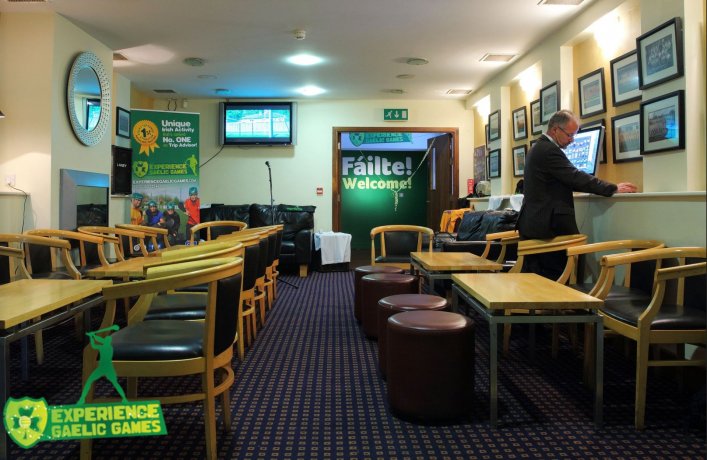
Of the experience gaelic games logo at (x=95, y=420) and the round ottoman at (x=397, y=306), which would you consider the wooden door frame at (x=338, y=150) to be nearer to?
the round ottoman at (x=397, y=306)

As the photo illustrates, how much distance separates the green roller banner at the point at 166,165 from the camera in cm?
703

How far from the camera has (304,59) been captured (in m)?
6.21

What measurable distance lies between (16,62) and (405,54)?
3.97 m

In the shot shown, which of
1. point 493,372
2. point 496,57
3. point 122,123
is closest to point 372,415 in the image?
point 493,372

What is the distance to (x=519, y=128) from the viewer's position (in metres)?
6.36

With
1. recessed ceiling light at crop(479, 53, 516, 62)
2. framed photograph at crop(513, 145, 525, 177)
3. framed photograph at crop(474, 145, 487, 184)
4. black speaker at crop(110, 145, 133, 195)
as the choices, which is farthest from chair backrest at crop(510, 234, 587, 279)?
black speaker at crop(110, 145, 133, 195)

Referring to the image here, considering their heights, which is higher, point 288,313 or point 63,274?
point 63,274

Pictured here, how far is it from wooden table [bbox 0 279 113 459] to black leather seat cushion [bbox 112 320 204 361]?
10.0 inches

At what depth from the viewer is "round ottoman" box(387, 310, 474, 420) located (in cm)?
217

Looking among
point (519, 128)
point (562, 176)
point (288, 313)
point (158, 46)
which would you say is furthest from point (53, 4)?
point (519, 128)

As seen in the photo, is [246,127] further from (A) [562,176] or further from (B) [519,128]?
(A) [562,176]

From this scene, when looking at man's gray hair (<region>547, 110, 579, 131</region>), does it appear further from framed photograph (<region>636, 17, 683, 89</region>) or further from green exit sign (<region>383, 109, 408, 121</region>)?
green exit sign (<region>383, 109, 408, 121</region>)

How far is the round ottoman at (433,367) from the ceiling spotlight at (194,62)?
518 cm

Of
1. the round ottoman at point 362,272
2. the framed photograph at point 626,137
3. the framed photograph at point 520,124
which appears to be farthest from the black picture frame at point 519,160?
the round ottoman at point 362,272
